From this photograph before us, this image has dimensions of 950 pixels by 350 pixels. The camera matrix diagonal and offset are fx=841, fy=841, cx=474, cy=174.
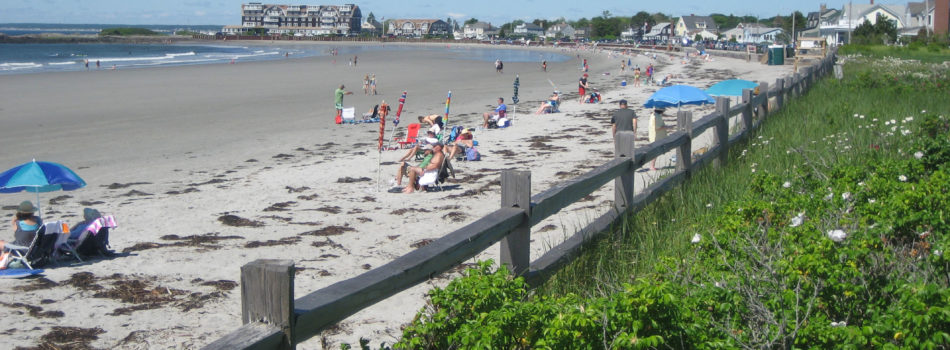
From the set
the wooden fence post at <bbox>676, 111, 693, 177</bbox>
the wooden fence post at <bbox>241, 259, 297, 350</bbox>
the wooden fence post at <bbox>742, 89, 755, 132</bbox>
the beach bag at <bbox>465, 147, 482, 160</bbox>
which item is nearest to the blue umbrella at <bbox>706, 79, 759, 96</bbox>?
the beach bag at <bbox>465, 147, 482, 160</bbox>

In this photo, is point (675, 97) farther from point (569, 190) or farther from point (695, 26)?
point (695, 26)

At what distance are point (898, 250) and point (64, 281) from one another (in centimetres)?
738

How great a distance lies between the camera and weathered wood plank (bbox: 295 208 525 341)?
104 inches

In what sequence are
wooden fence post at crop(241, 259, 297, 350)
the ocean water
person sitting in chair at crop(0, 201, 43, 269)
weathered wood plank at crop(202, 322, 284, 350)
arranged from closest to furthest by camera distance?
weathered wood plank at crop(202, 322, 284, 350) → wooden fence post at crop(241, 259, 297, 350) → person sitting in chair at crop(0, 201, 43, 269) → the ocean water

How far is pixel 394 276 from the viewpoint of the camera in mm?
3088

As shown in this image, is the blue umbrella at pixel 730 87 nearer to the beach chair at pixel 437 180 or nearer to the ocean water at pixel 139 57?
the beach chair at pixel 437 180

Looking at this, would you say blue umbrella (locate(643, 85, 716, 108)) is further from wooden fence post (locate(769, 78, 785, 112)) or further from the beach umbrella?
the beach umbrella

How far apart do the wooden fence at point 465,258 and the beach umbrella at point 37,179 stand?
6.86m

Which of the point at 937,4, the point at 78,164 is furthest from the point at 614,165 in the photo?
the point at 937,4

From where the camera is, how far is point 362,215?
Answer: 36.8ft

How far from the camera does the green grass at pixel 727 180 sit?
5.06m

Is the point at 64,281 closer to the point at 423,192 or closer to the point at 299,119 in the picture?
the point at 423,192

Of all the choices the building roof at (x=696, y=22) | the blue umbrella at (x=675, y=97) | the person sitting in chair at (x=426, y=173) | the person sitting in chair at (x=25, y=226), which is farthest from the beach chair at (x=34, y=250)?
the building roof at (x=696, y=22)

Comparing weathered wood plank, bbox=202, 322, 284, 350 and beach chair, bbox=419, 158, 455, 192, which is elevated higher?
weathered wood plank, bbox=202, 322, 284, 350
